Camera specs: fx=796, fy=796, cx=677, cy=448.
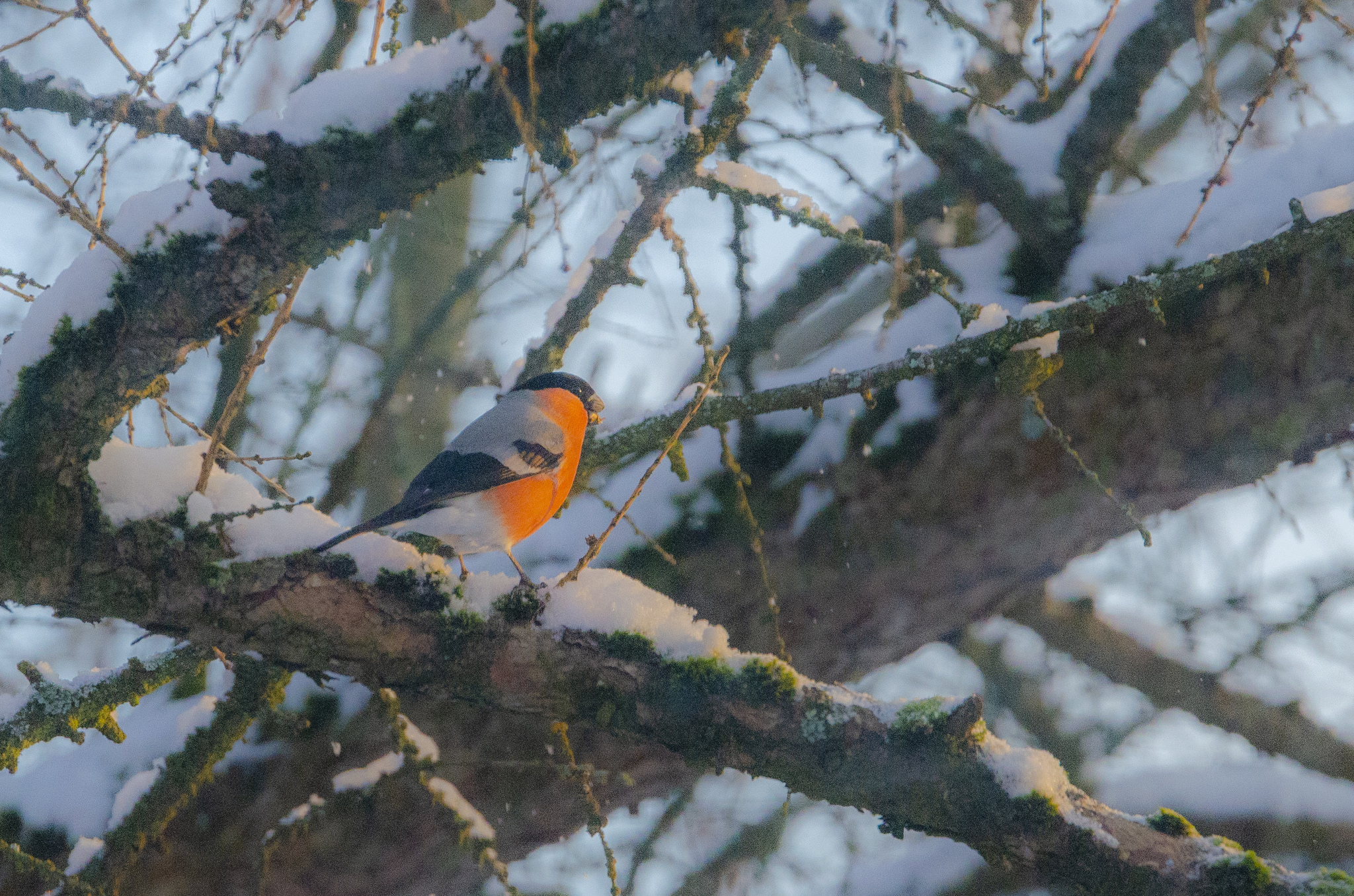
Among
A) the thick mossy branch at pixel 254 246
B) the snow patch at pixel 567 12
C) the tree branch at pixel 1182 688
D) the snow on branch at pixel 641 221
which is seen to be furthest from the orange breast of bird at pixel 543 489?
the tree branch at pixel 1182 688

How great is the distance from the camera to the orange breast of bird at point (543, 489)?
2.04 metres

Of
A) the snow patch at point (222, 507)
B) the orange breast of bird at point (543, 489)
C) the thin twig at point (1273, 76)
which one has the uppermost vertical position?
the thin twig at point (1273, 76)

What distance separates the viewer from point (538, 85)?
1.32m

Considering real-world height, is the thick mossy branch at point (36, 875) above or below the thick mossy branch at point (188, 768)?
below

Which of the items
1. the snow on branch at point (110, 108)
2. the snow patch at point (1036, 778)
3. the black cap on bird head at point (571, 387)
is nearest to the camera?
the snow on branch at point (110, 108)

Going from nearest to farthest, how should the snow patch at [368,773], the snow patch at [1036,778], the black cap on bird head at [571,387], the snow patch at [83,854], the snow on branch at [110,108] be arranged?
the snow on branch at [110,108] → the snow patch at [1036,778] → the snow patch at [83,854] → the snow patch at [368,773] → the black cap on bird head at [571,387]

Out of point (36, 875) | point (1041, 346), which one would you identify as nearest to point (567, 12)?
point (1041, 346)

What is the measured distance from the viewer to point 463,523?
2008 millimetres

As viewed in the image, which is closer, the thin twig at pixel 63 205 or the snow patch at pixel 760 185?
the thin twig at pixel 63 205

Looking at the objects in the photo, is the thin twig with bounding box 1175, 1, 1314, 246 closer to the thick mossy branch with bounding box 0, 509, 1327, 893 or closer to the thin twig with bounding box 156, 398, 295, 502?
the thick mossy branch with bounding box 0, 509, 1327, 893

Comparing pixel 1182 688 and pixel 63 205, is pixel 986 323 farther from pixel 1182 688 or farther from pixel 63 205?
pixel 1182 688

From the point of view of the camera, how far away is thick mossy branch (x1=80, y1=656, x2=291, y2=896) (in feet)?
6.04

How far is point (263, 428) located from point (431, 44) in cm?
335

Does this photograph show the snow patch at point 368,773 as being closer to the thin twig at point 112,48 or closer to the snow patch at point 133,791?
the snow patch at point 133,791
